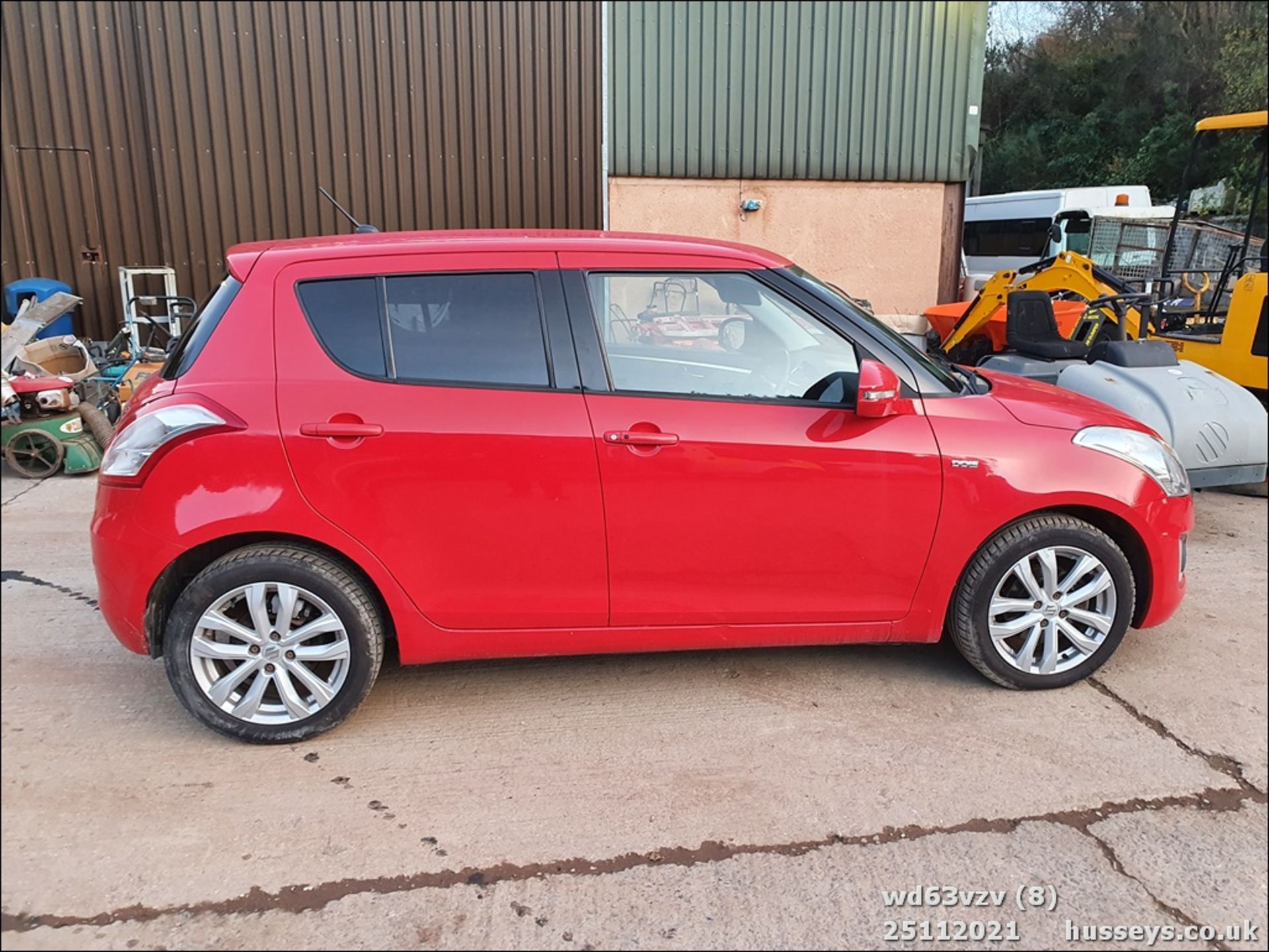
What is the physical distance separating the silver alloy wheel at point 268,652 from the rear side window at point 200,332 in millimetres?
798

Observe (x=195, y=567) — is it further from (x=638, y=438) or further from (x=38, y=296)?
(x=38, y=296)

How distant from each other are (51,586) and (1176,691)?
515 centimetres

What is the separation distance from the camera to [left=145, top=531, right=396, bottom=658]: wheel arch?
2.97m

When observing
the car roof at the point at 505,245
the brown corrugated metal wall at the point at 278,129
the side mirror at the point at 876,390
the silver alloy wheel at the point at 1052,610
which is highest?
the brown corrugated metal wall at the point at 278,129

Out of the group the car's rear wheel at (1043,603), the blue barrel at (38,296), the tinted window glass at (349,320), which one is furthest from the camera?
the blue barrel at (38,296)

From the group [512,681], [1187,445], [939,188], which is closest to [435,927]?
[512,681]

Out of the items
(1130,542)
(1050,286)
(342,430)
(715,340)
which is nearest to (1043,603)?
(1130,542)

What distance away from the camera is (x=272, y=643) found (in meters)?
2.98

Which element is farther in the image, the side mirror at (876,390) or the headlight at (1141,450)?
the headlight at (1141,450)

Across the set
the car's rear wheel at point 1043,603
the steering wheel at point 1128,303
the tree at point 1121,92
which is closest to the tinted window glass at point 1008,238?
the tree at point 1121,92

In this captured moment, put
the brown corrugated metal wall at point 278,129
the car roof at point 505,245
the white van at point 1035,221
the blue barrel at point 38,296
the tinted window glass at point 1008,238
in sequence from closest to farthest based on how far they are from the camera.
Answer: the car roof at point 505,245
the blue barrel at point 38,296
the brown corrugated metal wall at point 278,129
the white van at point 1035,221
the tinted window glass at point 1008,238

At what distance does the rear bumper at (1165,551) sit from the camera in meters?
3.39

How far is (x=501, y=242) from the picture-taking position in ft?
10.5

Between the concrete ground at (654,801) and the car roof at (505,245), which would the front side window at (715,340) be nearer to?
the car roof at (505,245)
